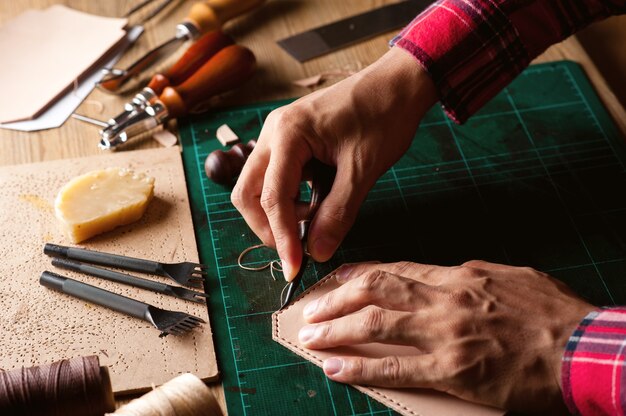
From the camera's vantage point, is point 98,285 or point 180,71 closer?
point 98,285

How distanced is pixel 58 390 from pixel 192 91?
882 mm

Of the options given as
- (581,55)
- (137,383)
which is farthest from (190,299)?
(581,55)

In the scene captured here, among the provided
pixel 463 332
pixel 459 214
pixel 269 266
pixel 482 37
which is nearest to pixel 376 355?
pixel 463 332

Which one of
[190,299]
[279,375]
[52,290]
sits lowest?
[279,375]

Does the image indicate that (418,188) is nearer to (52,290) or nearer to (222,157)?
(222,157)

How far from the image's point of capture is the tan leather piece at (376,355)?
129 cm

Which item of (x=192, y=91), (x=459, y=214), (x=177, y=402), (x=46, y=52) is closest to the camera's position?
(x=177, y=402)

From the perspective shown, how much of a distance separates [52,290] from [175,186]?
372 mm

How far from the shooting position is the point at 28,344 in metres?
1.39

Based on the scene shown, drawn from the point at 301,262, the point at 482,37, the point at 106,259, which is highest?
the point at 482,37

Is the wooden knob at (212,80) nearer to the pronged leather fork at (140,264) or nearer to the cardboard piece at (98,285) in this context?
the cardboard piece at (98,285)

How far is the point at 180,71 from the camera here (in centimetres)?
195

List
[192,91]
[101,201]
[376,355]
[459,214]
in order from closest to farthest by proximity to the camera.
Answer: [376,355] < [101,201] < [459,214] < [192,91]

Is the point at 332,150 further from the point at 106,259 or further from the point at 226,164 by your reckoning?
the point at 106,259
